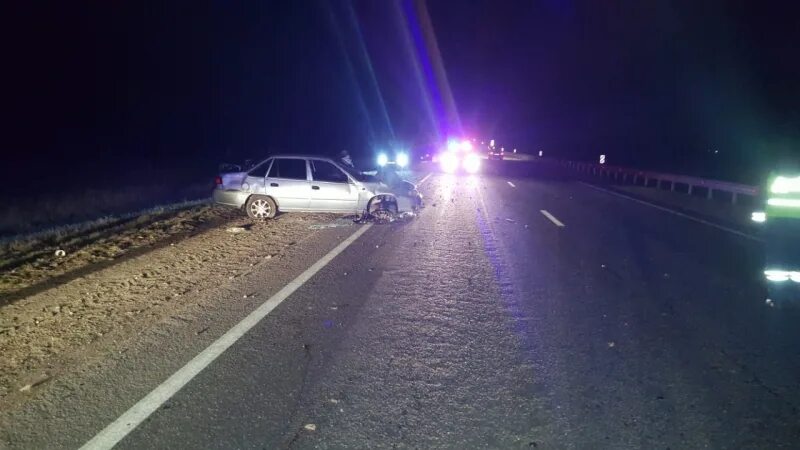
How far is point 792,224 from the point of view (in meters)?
6.55

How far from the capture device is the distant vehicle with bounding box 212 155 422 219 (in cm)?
1363

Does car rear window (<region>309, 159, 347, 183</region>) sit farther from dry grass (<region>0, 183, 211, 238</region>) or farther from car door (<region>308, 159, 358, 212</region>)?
dry grass (<region>0, 183, 211, 238</region>)

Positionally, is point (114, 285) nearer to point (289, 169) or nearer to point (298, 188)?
point (298, 188)

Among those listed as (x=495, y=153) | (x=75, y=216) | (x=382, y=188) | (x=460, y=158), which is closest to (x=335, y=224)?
(x=382, y=188)

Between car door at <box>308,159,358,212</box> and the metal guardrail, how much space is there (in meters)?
12.4

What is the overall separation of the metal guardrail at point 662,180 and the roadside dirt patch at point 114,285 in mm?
14077

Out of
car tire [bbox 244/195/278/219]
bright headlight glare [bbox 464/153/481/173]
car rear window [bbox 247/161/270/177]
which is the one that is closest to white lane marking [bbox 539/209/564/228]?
car tire [bbox 244/195/278/219]

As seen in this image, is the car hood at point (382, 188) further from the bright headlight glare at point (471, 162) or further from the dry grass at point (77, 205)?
the bright headlight glare at point (471, 162)

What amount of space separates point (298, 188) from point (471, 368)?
9.31 m

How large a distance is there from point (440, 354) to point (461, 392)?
30.8 inches

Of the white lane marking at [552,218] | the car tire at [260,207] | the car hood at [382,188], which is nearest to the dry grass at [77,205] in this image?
the car tire at [260,207]

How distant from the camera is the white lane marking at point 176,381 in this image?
391 cm

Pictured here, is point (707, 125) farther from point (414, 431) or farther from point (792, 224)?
point (414, 431)

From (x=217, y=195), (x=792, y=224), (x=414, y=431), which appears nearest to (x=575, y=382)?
(x=414, y=431)
